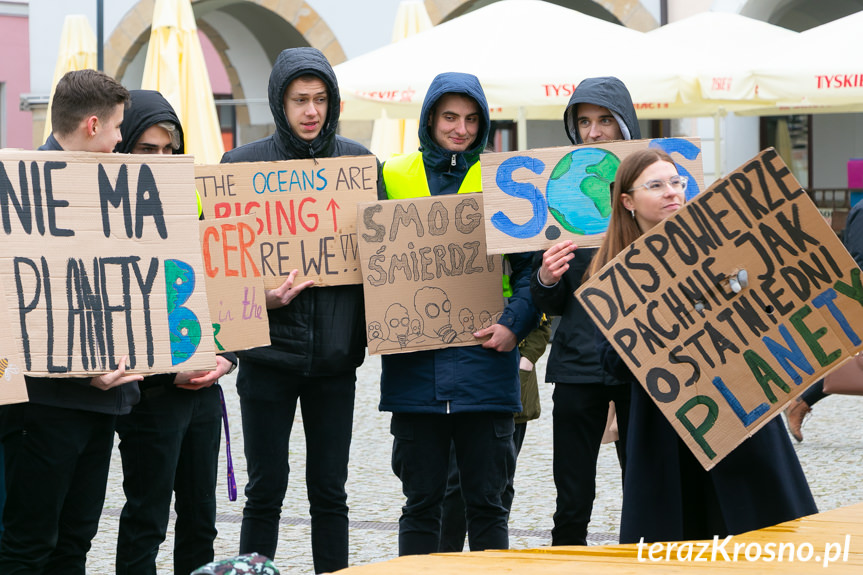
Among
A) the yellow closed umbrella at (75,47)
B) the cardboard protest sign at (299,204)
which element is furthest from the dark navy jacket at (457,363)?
the yellow closed umbrella at (75,47)

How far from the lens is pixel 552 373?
4.14 meters

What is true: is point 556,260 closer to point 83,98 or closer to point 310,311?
point 310,311

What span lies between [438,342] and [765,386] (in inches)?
50.0

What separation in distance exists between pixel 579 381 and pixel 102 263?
64.3 inches

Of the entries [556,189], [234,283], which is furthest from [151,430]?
[556,189]

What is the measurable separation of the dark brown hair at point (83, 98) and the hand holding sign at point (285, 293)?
2.89 feet

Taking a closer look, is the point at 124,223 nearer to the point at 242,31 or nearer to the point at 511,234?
the point at 511,234

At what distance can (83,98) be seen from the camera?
3.54m

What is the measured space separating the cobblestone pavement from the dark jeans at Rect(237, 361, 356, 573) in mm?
717

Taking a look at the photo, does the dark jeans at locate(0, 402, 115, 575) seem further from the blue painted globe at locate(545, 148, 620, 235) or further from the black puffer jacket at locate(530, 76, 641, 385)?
the blue painted globe at locate(545, 148, 620, 235)

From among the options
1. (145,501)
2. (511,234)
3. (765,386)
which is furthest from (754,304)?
(145,501)

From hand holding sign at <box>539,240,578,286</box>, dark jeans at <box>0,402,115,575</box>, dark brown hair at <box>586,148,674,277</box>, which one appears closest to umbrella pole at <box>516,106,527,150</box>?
hand holding sign at <box>539,240,578,286</box>

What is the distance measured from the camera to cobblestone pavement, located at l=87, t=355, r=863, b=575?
17.2 feet

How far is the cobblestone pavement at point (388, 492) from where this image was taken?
17.2ft
